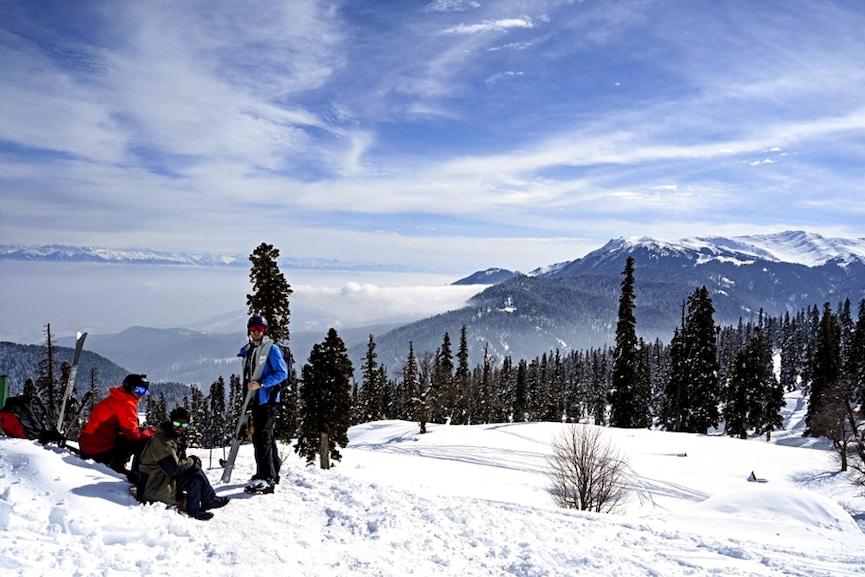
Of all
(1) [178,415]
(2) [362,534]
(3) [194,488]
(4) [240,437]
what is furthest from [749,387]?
(1) [178,415]

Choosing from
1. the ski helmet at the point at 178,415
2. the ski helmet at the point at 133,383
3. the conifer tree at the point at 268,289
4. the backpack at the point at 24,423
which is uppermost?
the conifer tree at the point at 268,289

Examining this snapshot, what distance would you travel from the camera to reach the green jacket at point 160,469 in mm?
7398

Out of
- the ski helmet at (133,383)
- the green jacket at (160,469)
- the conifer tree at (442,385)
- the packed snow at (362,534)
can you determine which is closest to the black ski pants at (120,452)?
the packed snow at (362,534)

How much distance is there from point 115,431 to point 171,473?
6.29 ft

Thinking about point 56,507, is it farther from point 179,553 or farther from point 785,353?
point 785,353

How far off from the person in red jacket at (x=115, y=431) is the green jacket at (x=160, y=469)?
1.18 metres

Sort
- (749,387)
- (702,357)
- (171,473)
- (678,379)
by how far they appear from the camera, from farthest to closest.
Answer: (749,387), (678,379), (702,357), (171,473)

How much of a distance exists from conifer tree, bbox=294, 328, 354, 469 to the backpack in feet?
77.1

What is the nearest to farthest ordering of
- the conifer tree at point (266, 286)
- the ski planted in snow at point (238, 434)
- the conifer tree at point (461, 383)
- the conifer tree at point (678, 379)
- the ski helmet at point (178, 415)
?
the ski helmet at point (178, 415)
the ski planted in snow at point (238, 434)
the conifer tree at point (266, 286)
the conifer tree at point (678, 379)
the conifer tree at point (461, 383)

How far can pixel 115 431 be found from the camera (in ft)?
28.0

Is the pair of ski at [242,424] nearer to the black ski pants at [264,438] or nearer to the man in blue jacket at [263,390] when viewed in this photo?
the man in blue jacket at [263,390]

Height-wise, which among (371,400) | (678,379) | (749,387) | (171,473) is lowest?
(371,400)

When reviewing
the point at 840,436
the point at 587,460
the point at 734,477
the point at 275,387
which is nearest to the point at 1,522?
the point at 275,387

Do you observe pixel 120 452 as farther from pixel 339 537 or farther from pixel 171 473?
pixel 339 537
